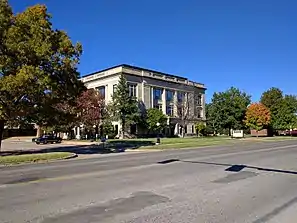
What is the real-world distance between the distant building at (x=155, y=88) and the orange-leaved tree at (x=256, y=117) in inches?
470

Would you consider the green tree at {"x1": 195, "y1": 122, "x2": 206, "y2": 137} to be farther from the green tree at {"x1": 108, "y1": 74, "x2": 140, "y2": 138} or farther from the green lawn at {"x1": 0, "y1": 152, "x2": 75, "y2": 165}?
the green lawn at {"x1": 0, "y1": 152, "x2": 75, "y2": 165}

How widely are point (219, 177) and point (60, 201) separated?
6226 millimetres

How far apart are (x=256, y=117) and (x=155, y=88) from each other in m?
23.2

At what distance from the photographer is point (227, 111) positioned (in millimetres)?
80500

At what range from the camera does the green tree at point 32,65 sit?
935 inches

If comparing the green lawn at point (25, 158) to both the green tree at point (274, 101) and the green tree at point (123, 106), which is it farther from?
the green tree at point (274, 101)

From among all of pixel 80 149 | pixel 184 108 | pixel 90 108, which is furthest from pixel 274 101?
pixel 80 149

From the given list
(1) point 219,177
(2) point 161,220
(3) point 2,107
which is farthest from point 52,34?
(2) point 161,220

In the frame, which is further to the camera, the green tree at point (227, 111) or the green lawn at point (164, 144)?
the green tree at point (227, 111)

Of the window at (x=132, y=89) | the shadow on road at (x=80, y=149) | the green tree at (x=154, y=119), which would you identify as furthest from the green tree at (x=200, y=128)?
the shadow on road at (x=80, y=149)

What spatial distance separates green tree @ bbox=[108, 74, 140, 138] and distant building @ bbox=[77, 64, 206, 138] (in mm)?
3473

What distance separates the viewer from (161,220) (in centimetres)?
665

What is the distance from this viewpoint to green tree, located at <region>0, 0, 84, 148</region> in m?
23.8

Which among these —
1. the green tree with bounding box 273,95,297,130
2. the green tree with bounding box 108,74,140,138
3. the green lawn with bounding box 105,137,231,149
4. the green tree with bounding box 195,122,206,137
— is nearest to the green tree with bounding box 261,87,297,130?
the green tree with bounding box 273,95,297,130
